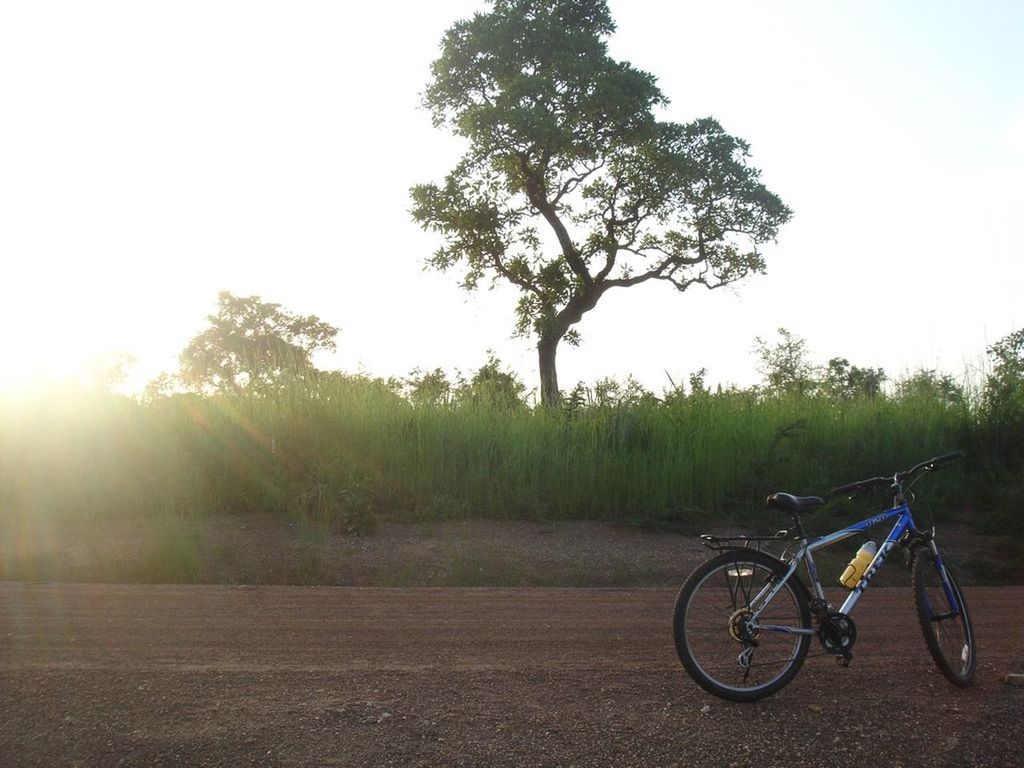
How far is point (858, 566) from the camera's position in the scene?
6297 millimetres

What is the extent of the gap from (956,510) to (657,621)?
8.13 m

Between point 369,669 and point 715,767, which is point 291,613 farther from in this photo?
point 715,767

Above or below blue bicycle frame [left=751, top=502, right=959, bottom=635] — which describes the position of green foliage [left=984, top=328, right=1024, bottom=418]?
above

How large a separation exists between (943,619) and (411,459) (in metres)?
8.61

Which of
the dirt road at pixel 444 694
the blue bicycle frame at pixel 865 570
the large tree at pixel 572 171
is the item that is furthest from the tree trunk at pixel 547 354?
the blue bicycle frame at pixel 865 570

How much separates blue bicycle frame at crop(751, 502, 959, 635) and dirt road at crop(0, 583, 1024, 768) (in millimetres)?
501

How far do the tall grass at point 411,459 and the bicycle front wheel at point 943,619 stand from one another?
6626 millimetres

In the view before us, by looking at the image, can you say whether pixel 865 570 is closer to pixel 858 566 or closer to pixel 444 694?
pixel 858 566

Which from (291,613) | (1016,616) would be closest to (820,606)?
(1016,616)

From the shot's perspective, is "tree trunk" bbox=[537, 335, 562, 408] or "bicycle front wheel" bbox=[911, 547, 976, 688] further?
"tree trunk" bbox=[537, 335, 562, 408]

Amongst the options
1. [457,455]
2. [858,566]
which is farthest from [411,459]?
[858,566]

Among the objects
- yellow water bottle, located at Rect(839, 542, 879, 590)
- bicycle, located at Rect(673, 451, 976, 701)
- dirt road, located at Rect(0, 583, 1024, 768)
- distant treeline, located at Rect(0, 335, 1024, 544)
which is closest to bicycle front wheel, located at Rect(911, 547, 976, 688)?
bicycle, located at Rect(673, 451, 976, 701)

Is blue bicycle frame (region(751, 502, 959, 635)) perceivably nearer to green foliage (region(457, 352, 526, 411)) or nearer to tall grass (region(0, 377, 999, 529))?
tall grass (region(0, 377, 999, 529))

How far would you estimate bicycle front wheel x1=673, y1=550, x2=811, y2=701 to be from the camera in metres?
5.82
